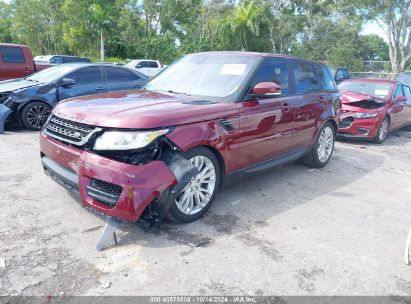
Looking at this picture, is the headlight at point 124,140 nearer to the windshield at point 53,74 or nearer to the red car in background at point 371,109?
the windshield at point 53,74

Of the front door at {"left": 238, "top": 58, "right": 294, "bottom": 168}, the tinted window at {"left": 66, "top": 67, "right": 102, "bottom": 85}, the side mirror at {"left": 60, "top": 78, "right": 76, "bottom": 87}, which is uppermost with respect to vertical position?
the tinted window at {"left": 66, "top": 67, "right": 102, "bottom": 85}

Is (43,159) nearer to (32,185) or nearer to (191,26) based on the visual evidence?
(32,185)

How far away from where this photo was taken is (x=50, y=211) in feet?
12.7

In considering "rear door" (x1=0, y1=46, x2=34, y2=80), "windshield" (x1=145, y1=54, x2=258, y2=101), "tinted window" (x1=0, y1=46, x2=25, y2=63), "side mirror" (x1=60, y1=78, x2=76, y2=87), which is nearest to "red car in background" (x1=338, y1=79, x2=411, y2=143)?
"windshield" (x1=145, y1=54, x2=258, y2=101)

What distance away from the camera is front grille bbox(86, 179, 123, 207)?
319 cm

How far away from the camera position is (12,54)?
427 inches

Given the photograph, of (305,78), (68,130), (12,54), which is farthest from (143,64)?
(68,130)

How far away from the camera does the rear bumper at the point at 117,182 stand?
10.3ft

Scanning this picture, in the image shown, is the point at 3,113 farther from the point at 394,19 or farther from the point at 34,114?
the point at 394,19

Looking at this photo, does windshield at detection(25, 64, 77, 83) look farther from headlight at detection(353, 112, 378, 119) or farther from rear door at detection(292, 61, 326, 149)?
headlight at detection(353, 112, 378, 119)

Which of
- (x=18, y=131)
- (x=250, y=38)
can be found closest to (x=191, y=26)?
(x=250, y=38)

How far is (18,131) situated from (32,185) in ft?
11.9

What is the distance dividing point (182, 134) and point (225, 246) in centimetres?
111

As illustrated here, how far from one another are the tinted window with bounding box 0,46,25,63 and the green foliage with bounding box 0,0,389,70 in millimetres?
18758
